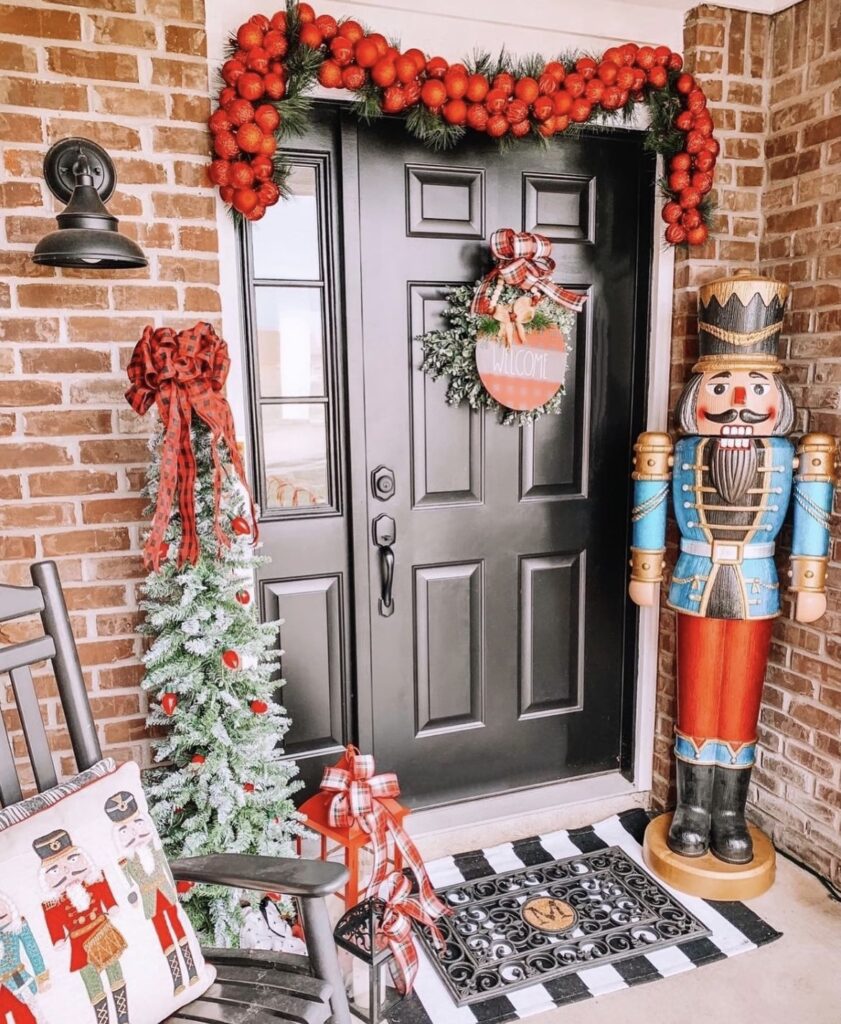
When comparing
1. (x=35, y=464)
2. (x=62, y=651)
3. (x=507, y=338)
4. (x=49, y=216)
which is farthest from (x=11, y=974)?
(x=507, y=338)

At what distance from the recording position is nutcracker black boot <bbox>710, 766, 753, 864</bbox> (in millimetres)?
2223

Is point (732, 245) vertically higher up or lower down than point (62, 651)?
higher up

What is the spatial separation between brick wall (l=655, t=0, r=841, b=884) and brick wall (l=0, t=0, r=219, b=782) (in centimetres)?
139

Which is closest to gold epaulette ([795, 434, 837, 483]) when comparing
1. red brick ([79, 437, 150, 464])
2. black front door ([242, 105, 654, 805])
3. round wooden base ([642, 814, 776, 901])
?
black front door ([242, 105, 654, 805])

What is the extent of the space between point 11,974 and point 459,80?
2.01 metres

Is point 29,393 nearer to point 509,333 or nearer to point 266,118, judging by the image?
point 266,118

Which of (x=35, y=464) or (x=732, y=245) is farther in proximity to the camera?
(x=732, y=245)

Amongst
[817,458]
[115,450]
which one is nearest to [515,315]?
[817,458]

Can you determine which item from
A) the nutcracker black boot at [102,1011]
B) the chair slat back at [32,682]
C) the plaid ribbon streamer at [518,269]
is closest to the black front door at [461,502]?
the plaid ribbon streamer at [518,269]

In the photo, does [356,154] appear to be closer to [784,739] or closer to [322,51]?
[322,51]

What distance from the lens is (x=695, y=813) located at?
2.27m

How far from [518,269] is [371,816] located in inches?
56.8

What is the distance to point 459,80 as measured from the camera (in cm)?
196

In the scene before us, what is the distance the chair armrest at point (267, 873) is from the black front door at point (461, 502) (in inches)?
35.8
